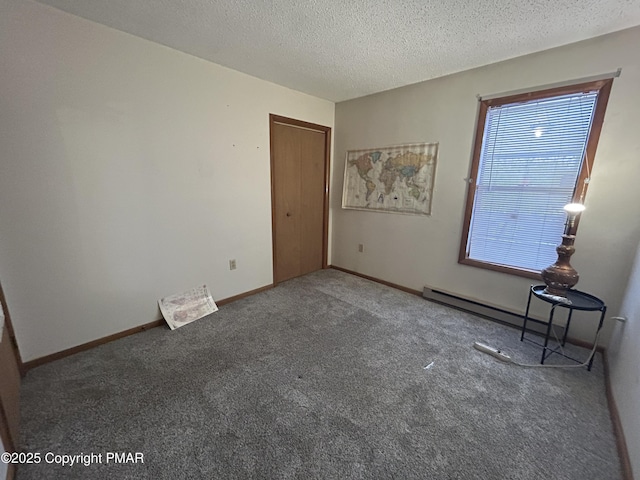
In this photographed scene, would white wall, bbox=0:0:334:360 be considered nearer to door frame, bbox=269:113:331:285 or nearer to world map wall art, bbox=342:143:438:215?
door frame, bbox=269:113:331:285

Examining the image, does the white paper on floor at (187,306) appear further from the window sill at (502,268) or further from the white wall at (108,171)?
the window sill at (502,268)

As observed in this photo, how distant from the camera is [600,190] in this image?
1983 millimetres

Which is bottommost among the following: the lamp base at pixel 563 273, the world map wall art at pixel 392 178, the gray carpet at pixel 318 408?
the gray carpet at pixel 318 408

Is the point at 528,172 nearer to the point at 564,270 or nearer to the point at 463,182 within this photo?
the point at 463,182

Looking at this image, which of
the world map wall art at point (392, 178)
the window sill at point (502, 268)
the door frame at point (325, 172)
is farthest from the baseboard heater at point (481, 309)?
the door frame at point (325, 172)

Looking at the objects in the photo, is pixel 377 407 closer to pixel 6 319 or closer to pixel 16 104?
pixel 6 319

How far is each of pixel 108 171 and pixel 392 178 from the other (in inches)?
107

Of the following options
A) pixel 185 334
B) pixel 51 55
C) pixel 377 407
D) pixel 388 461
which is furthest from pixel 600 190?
pixel 51 55

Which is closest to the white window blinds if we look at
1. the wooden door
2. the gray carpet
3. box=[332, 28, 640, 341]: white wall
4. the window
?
the window

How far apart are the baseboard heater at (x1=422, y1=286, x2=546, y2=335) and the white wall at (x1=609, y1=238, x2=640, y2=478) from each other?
1.53ft

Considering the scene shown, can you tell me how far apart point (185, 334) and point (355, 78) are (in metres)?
2.94

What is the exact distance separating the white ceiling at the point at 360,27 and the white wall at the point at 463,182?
174 mm

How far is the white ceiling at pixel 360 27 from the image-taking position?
5.23 ft

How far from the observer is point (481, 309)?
8.54ft
